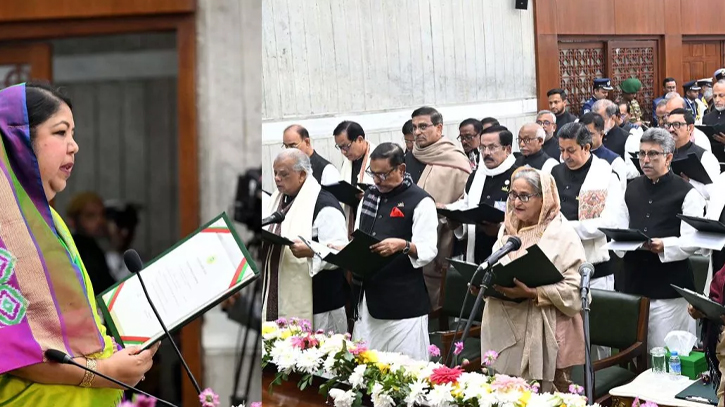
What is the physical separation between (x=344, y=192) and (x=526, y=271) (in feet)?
4.50

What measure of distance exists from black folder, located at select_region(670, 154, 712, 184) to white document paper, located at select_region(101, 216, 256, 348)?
347 cm

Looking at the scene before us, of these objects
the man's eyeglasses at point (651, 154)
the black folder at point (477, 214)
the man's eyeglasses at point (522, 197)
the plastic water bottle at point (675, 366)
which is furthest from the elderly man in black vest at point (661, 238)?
the man's eyeglasses at point (522, 197)

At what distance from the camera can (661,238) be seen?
359cm

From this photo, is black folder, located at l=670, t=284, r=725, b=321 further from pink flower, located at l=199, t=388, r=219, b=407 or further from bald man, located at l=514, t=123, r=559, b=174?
bald man, located at l=514, t=123, r=559, b=174

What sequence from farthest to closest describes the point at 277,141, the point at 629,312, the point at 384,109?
the point at 384,109 < the point at 277,141 < the point at 629,312

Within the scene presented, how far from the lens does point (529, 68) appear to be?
25.6ft

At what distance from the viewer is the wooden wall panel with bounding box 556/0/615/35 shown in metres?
8.38

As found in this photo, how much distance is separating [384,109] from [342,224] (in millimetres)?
2337

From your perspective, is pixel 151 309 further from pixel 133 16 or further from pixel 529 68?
pixel 529 68

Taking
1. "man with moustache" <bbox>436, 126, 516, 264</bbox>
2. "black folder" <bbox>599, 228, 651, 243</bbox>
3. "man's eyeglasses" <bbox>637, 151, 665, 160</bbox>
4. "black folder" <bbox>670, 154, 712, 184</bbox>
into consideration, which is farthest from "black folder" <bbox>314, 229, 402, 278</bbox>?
"black folder" <bbox>670, 154, 712, 184</bbox>

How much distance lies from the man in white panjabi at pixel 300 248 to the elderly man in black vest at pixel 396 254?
0.47 feet

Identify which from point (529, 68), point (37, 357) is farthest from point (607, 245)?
point (529, 68)

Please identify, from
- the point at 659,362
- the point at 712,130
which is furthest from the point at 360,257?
the point at 712,130

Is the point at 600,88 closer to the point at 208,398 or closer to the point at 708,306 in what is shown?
the point at 708,306
